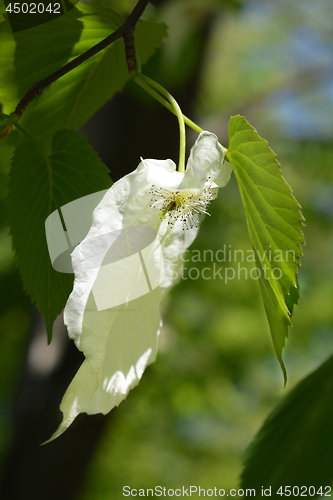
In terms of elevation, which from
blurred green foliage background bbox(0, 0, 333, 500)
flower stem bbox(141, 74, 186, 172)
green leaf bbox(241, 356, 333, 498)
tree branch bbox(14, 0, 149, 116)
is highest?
tree branch bbox(14, 0, 149, 116)

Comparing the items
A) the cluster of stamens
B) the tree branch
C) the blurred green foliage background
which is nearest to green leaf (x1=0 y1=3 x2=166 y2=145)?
the tree branch

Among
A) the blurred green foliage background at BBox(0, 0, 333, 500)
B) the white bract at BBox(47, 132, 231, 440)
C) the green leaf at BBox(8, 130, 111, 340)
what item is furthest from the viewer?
the blurred green foliage background at BBox(0, 0, 333, 500)

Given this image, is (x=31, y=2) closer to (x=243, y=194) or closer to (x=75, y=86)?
(x=75, y=86)

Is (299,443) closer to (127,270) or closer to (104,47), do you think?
(127,270)

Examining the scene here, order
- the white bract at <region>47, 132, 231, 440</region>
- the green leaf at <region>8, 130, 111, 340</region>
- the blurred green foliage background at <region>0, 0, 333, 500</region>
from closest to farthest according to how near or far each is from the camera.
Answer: the white bract at <region>47, 132, 231, 440</region> < the green leaf at <region>8, 130, 111, 340</region> < the blurred green foliage background at <region>0, 0, 333, 500</region>

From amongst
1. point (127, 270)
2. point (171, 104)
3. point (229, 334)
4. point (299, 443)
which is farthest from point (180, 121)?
point (229, 334)

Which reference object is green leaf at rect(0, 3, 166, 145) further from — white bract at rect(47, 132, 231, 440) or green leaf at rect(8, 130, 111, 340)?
white bract at rect(47, 132, 231, 440)

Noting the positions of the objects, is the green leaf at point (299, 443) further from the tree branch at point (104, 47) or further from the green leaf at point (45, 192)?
the tree branch at point (104, 47)

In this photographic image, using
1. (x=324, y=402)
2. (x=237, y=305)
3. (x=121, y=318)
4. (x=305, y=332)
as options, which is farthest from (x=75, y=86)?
(x=305, y=332)
